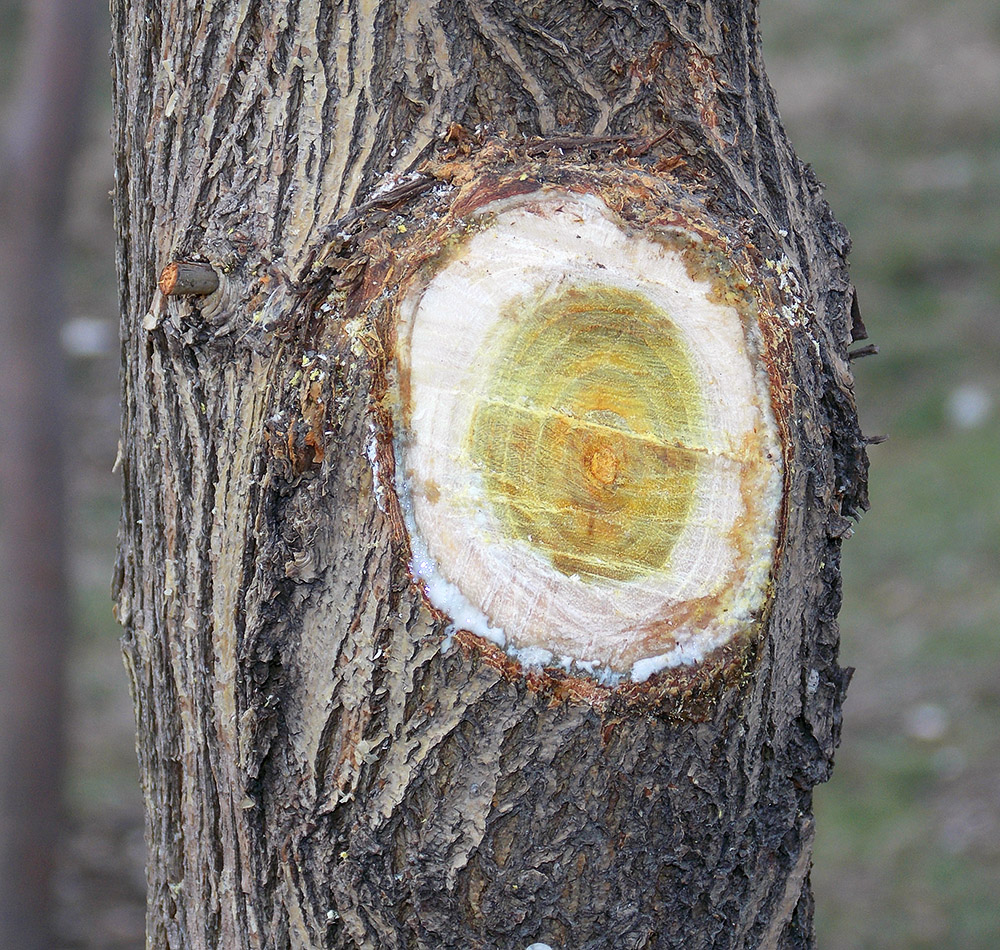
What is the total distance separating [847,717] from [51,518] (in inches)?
123

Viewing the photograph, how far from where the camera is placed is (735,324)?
1.21 m

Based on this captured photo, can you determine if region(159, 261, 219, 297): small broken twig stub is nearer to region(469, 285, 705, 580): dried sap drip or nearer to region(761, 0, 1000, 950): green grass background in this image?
region(469, 285, 705, 580): dried sap drip

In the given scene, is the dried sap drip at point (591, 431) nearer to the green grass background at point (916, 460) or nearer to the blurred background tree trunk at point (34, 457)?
the blurred background tree trunk at point (34, 457)

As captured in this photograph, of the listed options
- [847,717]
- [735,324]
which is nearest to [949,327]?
[847,717]

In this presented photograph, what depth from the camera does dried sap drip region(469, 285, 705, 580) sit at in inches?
46.0

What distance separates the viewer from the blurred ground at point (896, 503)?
11.6ft

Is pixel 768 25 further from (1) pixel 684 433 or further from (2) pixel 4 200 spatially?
(1) pixel 684 433

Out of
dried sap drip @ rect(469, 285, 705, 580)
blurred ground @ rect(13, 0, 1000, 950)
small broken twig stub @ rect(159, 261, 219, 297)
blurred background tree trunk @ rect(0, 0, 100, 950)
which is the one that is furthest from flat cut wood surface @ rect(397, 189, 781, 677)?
blurred ground @ rect(13, 0, 1000, 950)

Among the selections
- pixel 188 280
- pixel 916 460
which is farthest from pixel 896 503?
pixel 188 280

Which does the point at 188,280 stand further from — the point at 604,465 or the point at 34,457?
the point at 34,457

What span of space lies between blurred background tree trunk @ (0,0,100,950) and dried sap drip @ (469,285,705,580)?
7.48ft

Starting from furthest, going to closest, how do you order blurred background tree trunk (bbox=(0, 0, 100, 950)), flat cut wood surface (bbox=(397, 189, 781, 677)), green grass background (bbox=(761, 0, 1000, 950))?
green grass background (bbox=(761, 0, 1000, 950)) → blurred background tree trunk (bbox=(0, 0, 100, 950)) → flat cut wood surface (bbox=(397, 189, 781, 677))

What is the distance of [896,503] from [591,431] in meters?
4.93

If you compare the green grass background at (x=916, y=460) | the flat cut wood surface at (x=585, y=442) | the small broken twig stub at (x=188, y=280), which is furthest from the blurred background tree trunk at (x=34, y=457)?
the green grass background at (x=916, y=460)
